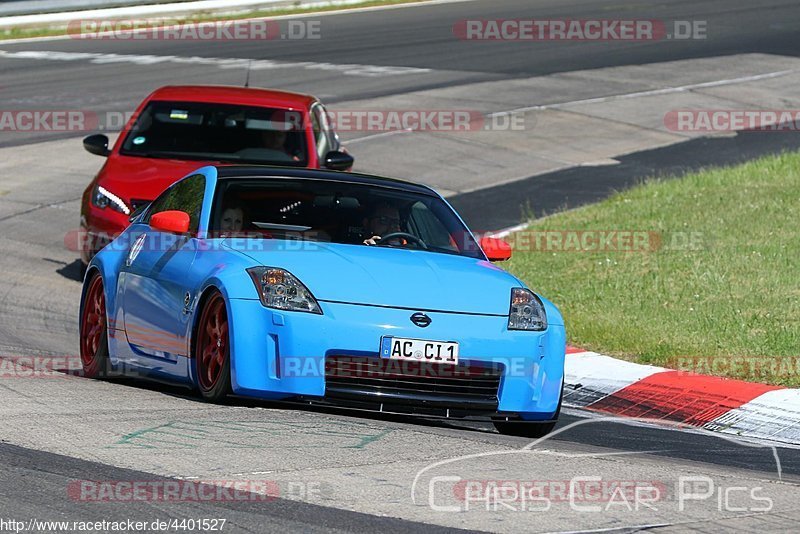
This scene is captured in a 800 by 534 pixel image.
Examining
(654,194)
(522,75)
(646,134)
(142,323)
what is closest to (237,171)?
(142,323)

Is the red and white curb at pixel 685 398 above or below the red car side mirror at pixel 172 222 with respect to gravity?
below

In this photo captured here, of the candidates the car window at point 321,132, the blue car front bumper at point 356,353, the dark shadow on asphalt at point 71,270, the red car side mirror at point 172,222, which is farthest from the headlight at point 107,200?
the blue car front bumper at point 356,353

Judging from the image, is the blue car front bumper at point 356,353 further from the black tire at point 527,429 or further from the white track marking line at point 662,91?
the white track marking line at point 662,91

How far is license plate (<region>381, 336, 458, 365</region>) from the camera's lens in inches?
312

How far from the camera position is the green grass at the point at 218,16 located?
32594 mm

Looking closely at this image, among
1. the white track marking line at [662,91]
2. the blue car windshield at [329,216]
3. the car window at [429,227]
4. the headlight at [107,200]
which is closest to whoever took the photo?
the blue car windshield at [329,216]

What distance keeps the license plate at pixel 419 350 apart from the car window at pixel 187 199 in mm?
1644

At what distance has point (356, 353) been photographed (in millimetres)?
7895

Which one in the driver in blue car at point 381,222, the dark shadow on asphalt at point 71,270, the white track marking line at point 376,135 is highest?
the driver in blue car at point 381,222

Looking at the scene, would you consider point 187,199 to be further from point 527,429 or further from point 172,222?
point 527,429

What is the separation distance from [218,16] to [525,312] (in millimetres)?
27683

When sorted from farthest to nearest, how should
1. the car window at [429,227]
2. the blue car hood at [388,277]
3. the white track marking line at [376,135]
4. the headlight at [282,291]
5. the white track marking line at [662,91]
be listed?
1. the white track marking line at [662,91]
2. the white track marking line at [376,135]
3. the car window at [429,227]
4. the blue car hood at [388,277]
5. the headlight at [282,291]

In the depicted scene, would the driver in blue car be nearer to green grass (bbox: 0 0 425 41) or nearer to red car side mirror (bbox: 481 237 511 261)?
red car side mirror (bbox: 481 237 511 261)

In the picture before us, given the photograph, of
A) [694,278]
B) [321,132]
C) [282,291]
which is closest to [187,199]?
[282,291]
